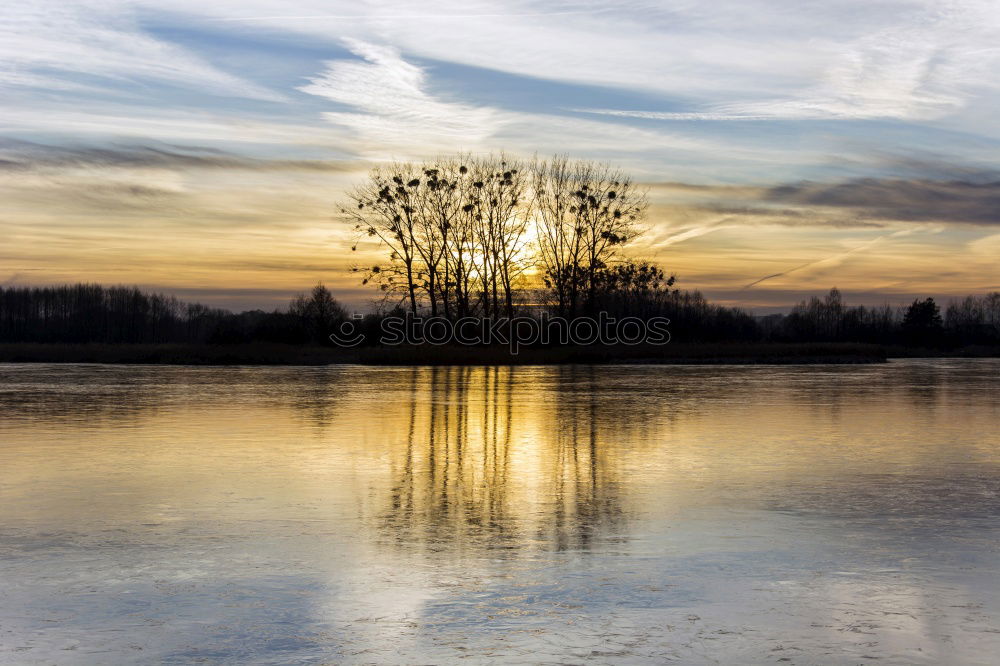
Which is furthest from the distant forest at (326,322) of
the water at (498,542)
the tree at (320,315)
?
the water at (498,542)

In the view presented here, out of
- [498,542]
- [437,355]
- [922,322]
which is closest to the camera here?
[498,542]

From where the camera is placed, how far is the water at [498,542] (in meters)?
4.55

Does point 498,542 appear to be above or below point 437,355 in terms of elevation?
below

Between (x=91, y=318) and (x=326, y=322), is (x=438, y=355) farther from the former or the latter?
(x=91, y=318)

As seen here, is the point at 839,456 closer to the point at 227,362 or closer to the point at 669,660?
the point at 669,660

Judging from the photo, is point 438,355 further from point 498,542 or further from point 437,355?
point 498,542

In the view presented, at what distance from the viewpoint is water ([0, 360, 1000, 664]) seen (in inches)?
179

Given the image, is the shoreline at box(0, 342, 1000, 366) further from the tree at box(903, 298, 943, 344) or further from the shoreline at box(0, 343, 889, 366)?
the tree at box(903, 298, 943, 344)

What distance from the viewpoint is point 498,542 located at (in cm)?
655

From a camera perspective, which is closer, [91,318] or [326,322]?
[326,322]

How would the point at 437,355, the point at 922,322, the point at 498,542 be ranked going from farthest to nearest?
the point at 922,322, the point at 437,355, the point at 498,542

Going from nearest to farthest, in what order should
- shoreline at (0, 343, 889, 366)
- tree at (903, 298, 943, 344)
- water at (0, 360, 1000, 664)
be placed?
water at (0, 360, 1000, 664)
shoreline at (0, 343, 889, 366)
tree at (903, 298, 943, 344)

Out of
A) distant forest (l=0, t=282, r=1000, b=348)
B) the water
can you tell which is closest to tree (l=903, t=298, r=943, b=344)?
distant forest (l=0, t=282, r=1000, b=348)

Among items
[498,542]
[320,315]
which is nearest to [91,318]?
[320,315]
